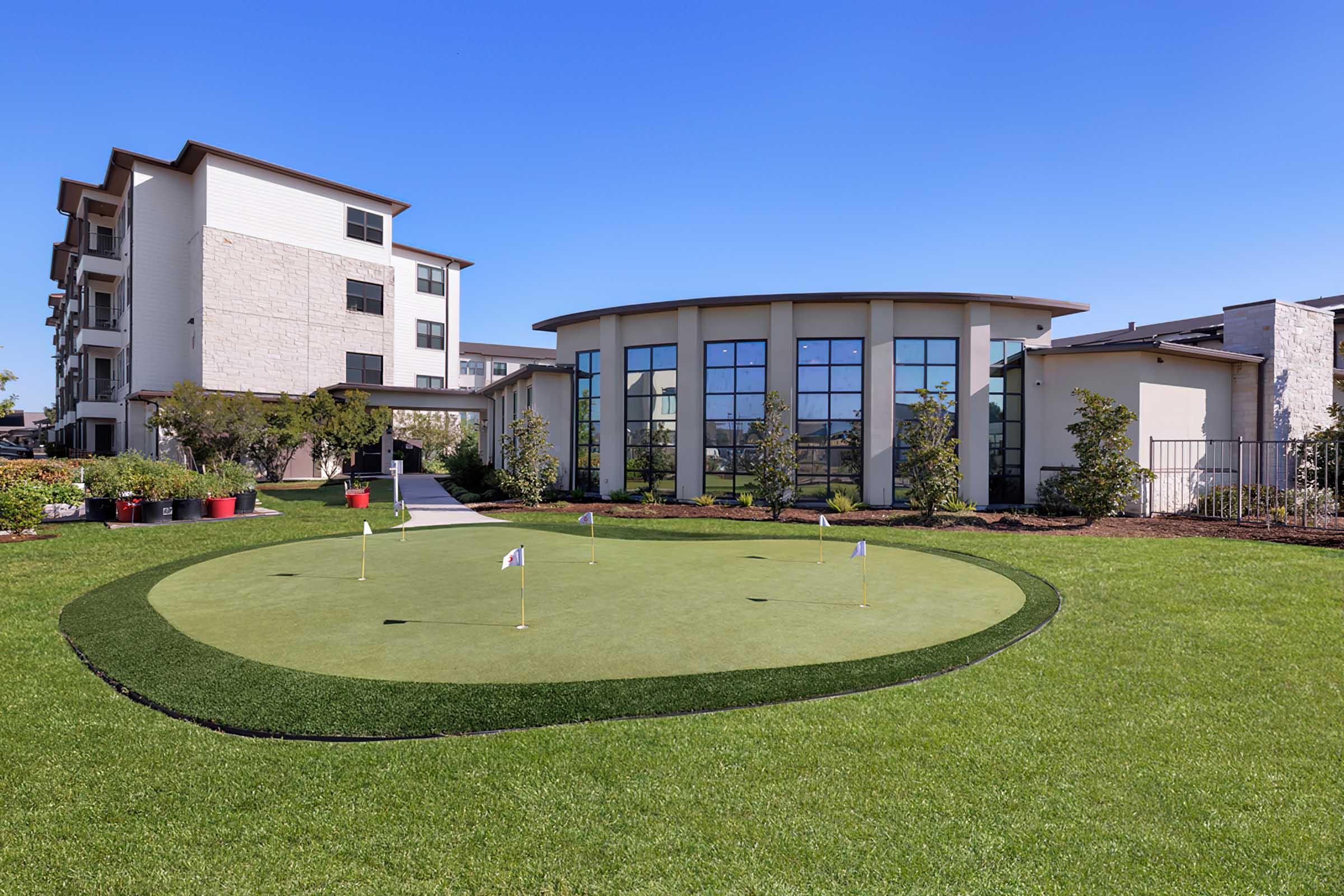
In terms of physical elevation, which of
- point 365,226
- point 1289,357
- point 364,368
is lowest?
point 1289,357

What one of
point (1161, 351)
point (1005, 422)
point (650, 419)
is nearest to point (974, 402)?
point (1005, 422)

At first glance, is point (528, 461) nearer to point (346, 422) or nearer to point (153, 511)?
point (153, 511)

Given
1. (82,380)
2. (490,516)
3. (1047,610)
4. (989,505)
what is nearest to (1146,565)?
(1047,610)

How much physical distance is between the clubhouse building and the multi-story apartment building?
107mm

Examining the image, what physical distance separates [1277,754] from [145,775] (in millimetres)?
7542

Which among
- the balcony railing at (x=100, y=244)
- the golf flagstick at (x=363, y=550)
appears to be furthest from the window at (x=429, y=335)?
the golf flagstick at (x=363, y=550)

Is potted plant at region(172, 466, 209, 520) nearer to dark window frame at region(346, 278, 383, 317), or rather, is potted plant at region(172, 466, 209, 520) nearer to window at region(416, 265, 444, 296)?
dark window frame at region(346, 278, 383, 317)

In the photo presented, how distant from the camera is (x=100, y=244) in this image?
36.0m

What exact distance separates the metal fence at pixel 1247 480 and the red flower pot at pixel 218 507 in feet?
81.3

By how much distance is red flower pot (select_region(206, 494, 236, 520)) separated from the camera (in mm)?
17516

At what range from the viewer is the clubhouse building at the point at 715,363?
1998 cm

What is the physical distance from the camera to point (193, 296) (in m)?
31.2

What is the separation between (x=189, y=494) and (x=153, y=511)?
1.39 m

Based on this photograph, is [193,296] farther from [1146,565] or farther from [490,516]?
[1146,565]
